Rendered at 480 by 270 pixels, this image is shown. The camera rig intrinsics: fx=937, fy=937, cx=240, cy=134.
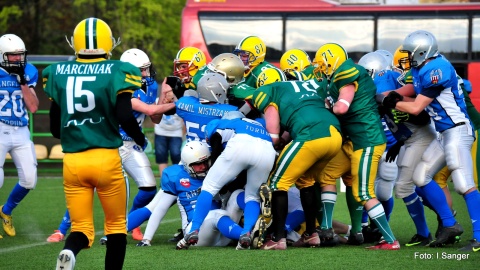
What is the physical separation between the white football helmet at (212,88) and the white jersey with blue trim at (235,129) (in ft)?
1.08

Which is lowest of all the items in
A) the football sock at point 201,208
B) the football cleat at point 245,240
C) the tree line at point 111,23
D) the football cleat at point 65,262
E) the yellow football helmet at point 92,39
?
the tree line at point 111,23

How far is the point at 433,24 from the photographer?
20031 millimetres

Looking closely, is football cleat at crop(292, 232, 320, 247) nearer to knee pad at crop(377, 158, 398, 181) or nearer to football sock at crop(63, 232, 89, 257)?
knee pad at crop(377, 158, 398, 181)

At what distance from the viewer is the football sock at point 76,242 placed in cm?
623

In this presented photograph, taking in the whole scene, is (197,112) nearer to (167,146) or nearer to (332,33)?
(167,146)

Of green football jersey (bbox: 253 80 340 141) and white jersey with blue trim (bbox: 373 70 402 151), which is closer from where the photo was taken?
green football jersey (bbox: 253 80 340 141)

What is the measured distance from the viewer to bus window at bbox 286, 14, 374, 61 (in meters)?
20.3

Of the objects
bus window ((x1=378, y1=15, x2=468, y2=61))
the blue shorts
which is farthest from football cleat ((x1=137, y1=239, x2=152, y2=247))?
bus window ((x1=378, y1=15, x2=468, y2=61))

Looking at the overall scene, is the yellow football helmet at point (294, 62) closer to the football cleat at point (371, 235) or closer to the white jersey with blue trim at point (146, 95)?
the white jersey with blue trim at point (146, 95)

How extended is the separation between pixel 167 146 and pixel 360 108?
27.9ft

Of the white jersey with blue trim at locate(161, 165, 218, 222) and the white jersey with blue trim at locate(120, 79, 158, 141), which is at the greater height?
the white jersey with blue trim at locate(120, 79, 158, 141)

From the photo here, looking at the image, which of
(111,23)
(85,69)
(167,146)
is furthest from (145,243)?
(111,23)

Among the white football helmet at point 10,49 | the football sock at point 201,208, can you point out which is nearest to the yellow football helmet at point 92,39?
the football sock at point 201,208

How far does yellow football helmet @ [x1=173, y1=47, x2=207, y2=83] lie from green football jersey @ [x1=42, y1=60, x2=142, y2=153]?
349cm
